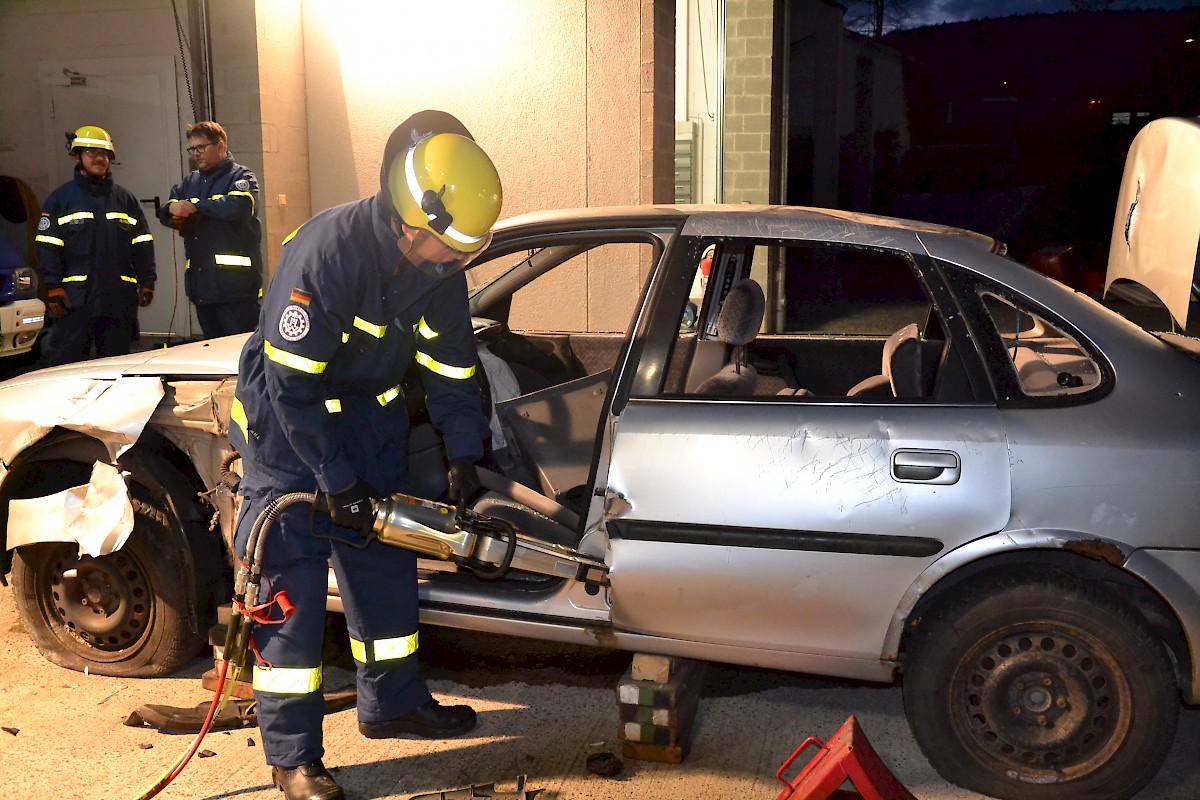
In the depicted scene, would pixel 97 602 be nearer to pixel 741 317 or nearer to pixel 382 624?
pixel 382 624

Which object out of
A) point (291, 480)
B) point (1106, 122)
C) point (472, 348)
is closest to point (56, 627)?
point (291, 480)

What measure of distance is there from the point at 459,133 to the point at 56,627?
2.38 m

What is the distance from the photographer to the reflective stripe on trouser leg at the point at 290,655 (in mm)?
3246

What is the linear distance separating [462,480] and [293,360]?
75cm

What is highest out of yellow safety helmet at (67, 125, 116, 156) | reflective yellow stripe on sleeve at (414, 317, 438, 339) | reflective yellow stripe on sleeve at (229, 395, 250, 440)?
yellow safety helmet at (67, 125, 116, 156)

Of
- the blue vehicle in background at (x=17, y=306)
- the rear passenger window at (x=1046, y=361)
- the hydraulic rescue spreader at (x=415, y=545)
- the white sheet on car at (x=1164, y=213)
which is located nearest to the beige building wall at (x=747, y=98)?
the blue vehicle in background at (x=17, y=306)

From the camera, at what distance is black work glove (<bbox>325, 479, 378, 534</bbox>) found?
3.11m

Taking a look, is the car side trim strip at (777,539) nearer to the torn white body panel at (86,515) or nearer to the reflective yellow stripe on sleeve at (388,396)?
the reflective yellow stripe on sleeve at (388,396)

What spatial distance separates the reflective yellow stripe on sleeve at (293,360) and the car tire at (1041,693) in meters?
1.80

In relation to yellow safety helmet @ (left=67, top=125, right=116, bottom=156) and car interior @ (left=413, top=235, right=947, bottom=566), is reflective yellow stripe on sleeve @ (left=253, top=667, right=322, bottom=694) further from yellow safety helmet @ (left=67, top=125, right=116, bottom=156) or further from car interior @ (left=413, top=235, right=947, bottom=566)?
yellow safety helmet @ (left=67, top=125, right=116, bottom=156)

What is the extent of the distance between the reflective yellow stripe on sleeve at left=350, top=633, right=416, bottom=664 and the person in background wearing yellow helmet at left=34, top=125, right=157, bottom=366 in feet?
14.2

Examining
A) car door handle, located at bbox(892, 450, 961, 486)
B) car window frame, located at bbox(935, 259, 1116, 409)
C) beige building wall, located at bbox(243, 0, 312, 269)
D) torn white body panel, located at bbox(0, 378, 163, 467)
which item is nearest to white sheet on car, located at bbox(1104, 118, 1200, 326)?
car window frame, located at bbox(935, 259, 1116, 409)

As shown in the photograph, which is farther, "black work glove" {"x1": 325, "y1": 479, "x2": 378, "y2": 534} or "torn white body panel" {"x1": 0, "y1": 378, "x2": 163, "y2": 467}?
"torn white body panel" {"x1": 0, "y1": 378, "x2": 163, "y2": 467}

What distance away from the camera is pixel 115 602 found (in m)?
4.01
